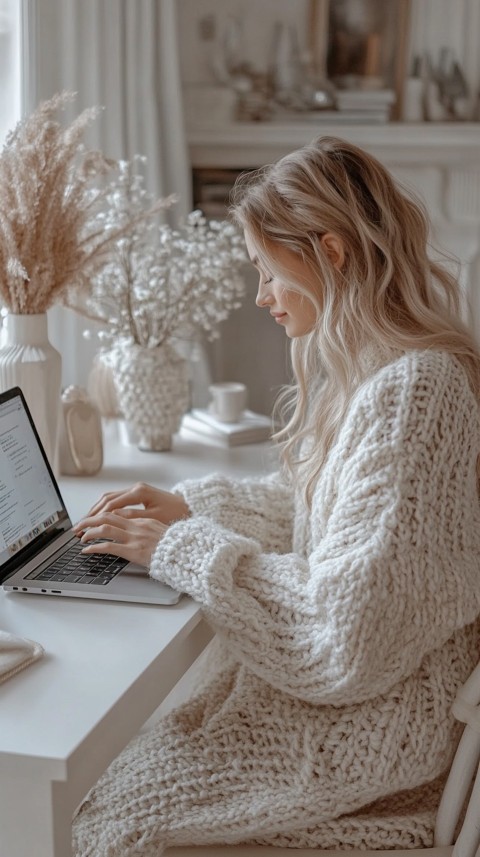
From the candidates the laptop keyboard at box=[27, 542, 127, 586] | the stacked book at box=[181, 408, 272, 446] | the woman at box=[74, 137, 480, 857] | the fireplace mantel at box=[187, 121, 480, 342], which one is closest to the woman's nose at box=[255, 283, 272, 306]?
the woman at box=[74, 137, 480, 857]

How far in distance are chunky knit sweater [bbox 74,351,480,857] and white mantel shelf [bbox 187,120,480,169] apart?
5.90 ft

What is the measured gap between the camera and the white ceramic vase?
77.0 inches

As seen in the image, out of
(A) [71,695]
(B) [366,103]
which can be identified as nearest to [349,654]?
(A) [71,695]

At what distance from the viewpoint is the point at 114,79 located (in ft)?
8.29

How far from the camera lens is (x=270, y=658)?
1182 mm

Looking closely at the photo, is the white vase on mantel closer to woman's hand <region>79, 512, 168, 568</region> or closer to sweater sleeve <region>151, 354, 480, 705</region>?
woman's hand <region>79, 512, 168, 568</region>

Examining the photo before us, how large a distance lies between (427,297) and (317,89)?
1.72 m

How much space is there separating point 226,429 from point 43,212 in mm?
662

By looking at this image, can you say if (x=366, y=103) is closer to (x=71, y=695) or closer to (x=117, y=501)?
(x=117, y=501)

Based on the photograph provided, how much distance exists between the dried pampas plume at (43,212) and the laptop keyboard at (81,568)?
478 millimetres

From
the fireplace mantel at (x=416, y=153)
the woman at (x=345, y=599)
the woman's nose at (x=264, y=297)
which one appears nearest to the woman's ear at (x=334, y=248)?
the woman at (x=345, y=599)

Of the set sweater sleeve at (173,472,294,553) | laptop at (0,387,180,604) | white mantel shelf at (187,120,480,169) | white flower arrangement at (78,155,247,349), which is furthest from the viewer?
white mantel shelf at (187,120,480,169)

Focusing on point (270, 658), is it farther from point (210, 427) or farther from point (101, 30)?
point (101, 30)

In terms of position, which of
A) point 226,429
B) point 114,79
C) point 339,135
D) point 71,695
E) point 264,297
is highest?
point 114,79
